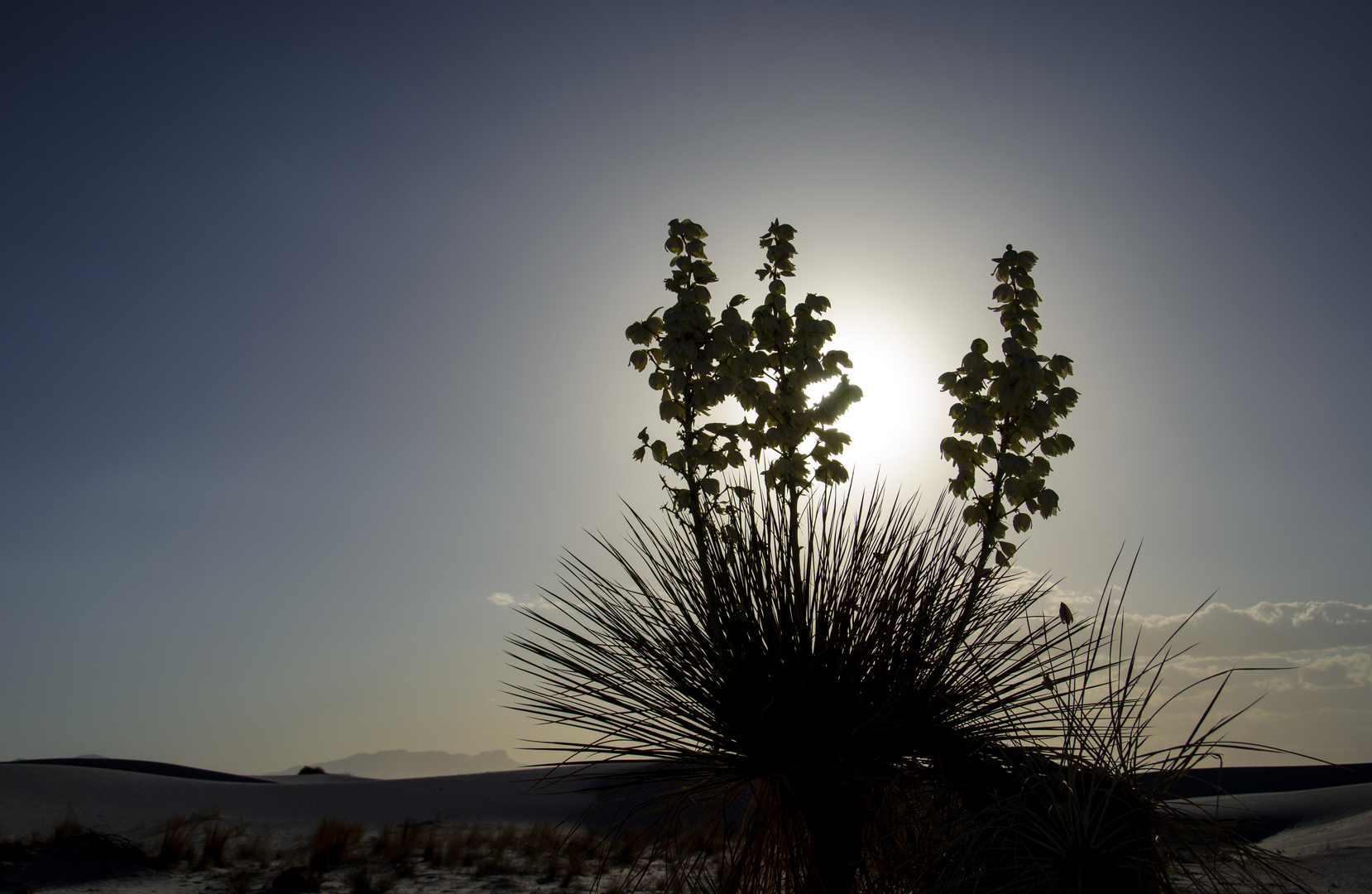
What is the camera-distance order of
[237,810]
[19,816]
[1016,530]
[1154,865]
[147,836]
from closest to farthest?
1. [1154,865]
2. [1016,530]
3. [147,836]
4. [19,816]
5. [237,810]

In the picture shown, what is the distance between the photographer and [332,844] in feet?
29.7

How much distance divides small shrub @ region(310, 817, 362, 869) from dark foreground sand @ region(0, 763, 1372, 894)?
0.92ft

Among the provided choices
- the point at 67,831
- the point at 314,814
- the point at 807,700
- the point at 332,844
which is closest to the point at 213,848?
the point at 332,844

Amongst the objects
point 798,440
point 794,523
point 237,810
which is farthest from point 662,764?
point 237,810

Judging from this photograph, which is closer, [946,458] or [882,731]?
[882,731]

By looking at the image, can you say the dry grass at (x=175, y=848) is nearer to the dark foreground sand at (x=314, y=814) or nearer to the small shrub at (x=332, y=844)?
the dark foreground sand at (x=314, y=814)

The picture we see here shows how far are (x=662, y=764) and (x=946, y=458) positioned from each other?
1781 millimetres

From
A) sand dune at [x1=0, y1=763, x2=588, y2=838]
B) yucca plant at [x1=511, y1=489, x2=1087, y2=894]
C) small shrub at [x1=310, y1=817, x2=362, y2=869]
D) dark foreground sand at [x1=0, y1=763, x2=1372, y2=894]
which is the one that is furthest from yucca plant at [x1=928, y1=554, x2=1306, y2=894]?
sand dune at [x1=0, y1=763, x2=588, y2=838]

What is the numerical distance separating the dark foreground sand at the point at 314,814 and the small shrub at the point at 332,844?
0.92ft

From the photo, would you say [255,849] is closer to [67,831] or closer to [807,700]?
[67,831]

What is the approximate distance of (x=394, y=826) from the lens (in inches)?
449

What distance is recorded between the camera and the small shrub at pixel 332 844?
8609 millimetres

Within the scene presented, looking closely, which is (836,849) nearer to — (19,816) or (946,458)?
(946,458)

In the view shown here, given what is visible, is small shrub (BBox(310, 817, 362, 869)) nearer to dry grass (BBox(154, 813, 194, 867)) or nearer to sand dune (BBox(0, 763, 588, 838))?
dry grass (BBox(154, 813, 194, 867))
